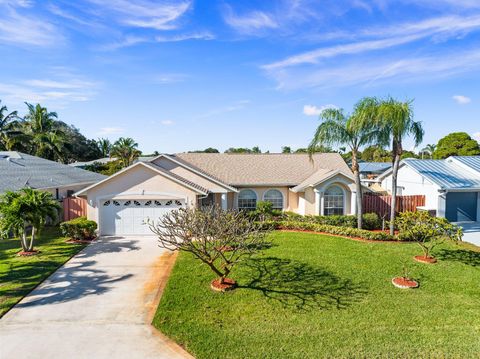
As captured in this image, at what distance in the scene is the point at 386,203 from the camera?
882 inches

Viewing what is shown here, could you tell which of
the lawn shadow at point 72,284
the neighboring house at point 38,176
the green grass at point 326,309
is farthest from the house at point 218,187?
the green grass at point 326,309

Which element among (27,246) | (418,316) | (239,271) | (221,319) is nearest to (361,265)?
(418,316)

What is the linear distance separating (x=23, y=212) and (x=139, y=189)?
18.6 ft

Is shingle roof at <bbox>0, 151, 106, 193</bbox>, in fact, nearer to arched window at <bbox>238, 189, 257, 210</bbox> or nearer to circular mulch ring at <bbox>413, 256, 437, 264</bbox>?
arched window at <bbox>238, 189, 257, 210</bbox>

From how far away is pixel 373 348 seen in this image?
7637mm

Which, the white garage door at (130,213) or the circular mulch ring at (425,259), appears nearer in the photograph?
the circular mulch ring at (425,259)

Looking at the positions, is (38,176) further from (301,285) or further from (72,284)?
(301,285)

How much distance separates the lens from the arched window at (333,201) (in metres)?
21.7

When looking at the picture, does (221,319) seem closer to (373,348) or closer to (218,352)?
(218,352)

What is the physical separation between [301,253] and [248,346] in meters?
7.71

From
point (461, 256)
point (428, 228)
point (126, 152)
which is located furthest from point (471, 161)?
point (126, 152)

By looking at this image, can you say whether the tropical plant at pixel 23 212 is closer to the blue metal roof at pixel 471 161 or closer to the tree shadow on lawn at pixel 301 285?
the tree shadow on lawn at pixel 301 285

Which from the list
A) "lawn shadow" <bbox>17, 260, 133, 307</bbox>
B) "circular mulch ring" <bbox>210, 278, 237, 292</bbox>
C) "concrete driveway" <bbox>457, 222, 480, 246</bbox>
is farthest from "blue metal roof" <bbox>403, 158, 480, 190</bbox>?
"lawn shadow" <bbox>17, 260, 133, 307</bbox>

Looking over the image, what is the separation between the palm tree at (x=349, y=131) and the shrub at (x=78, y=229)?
13782 mm
